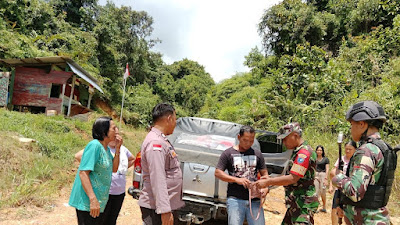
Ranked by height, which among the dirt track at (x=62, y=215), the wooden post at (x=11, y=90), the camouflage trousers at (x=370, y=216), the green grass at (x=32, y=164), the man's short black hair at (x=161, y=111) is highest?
the wooden post at (x=11, y=90)

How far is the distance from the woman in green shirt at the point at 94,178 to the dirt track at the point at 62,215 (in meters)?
2.11

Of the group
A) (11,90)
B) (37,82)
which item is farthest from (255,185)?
(11,90)

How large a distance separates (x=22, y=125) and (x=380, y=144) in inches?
353

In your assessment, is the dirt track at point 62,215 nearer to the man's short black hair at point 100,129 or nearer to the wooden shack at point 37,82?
the man's short black hair at point 100,129

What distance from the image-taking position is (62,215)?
449 cm

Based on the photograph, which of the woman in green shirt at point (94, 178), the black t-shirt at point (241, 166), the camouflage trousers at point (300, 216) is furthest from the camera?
the black t-shirt at point (241, 166)

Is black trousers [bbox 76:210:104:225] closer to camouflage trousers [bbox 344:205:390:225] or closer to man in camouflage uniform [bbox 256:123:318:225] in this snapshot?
man in camouflage uniform [bbox 256:123:318:225]

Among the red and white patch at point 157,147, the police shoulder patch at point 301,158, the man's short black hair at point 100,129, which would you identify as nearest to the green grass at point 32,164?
the man's short black hair at point 100,129

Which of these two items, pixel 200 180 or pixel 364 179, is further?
pixel 200 180

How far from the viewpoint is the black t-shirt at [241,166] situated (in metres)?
2.87

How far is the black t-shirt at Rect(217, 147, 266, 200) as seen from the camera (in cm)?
287

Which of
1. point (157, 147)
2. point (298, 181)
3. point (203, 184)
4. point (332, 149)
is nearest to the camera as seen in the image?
point (157, 147)

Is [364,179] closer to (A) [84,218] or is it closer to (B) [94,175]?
(B) [94,175]

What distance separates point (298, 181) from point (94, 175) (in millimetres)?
1951
